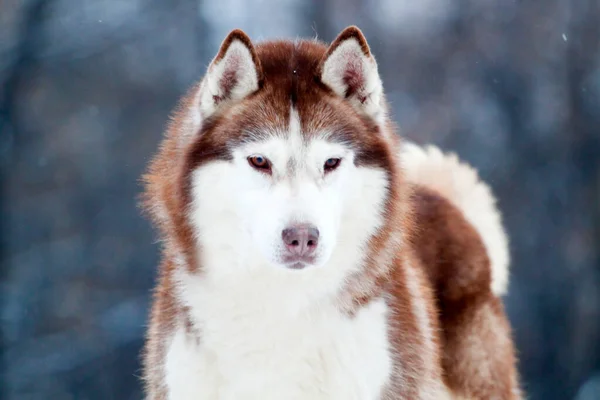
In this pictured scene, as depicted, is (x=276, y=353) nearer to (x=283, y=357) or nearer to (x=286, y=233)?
(x=283, y=357)

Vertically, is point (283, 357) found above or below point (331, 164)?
below

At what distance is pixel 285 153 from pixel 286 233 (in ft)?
0.69

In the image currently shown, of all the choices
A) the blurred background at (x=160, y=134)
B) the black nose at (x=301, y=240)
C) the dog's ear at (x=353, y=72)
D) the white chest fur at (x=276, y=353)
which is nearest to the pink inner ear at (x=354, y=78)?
the dog's ear at (x=353, y=72)

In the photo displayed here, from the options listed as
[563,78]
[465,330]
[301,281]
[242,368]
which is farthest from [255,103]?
[563,78]

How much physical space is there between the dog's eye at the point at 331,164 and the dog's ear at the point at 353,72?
186 millimetres

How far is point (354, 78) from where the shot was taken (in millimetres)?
1715

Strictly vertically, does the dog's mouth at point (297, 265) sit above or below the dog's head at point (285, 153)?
below

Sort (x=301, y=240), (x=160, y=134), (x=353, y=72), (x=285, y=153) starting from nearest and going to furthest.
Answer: (x=301, y=240), (x=285, y=153), (x=353, y=72), (x=160, y=134)

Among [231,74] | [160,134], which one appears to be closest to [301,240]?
[231,74]

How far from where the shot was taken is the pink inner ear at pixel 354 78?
66.0 inches

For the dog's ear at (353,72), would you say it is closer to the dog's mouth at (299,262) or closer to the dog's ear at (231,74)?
the dog's ear at (231,74)

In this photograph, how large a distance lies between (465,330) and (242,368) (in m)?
0.86

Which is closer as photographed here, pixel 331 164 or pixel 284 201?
pixel 284 201

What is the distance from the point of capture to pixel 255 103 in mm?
1670
